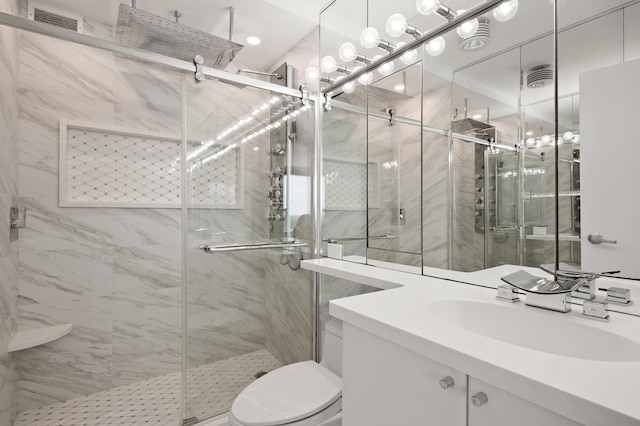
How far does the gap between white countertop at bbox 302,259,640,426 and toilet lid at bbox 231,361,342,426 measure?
535mm

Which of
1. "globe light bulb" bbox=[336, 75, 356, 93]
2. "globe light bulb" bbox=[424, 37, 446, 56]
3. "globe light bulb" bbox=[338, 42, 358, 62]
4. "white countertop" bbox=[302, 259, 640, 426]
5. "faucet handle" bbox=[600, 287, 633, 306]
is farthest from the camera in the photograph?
"globe light bulb" bbox=[336, 75, 356, 93]

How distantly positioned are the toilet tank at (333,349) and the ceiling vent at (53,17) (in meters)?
2.49

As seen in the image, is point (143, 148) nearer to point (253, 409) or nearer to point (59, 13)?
point (59, 13)

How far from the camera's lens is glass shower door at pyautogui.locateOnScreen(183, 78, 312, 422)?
172 cm

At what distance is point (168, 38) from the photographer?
1.88 meters

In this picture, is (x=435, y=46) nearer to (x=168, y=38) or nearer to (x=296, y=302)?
(x=168, y=38)

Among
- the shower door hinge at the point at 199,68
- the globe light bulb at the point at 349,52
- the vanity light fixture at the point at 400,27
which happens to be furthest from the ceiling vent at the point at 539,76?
the shower door hinge at the point at 199,68

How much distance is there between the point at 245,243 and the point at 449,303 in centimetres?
121

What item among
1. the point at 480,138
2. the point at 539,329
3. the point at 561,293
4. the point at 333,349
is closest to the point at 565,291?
the point at 561,293

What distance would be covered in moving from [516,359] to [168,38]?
2.27 meters

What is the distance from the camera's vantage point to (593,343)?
793mm

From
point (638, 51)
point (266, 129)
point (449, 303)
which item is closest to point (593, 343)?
point (449, 303)

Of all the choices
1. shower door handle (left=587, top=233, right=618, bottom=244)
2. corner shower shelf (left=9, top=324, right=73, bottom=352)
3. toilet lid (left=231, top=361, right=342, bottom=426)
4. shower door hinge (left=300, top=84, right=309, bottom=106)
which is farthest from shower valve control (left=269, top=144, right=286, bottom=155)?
corner shower shelf (left=9, top=324, right=73, bottom=352)

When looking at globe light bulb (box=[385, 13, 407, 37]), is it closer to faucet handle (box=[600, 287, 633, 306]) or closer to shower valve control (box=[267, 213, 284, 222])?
shower valve control (box=[267, 213, 284, 222])
